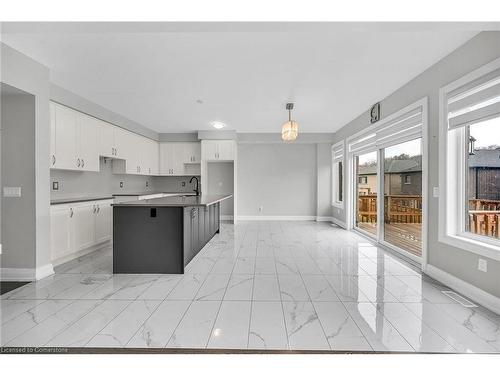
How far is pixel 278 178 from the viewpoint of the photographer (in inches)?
319

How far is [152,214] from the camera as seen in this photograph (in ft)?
11.2

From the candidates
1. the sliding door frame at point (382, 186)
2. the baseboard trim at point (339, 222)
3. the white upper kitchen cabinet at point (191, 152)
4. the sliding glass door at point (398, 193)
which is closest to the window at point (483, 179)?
the sliding door frame at point (382, 186)

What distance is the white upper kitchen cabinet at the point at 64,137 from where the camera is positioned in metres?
3.83

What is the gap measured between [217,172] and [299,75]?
488 centimetres

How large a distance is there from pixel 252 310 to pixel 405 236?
396cm

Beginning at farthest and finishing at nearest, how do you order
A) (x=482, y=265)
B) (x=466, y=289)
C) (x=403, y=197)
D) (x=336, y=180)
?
(x=336, y=180)
(x=403, y=197)
(x=466, y=289)
(x=482, y=265)

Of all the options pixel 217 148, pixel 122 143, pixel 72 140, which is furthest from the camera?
pixel 217 148

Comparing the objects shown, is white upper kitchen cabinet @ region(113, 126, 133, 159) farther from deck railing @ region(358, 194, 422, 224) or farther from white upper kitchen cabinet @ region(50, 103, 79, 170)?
deck railing @ region(358, 194, 422, 224)

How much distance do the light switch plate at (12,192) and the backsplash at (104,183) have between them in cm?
108

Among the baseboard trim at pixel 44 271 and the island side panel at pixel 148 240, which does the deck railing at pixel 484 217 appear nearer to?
the island side panel at pixel 148 240

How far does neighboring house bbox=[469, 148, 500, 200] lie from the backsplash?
19.0 feet

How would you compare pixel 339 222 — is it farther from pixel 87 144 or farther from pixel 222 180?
pixel 87 144

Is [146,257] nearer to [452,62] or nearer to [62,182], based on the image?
[62,182]

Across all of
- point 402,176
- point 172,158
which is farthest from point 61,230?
point 402,176
